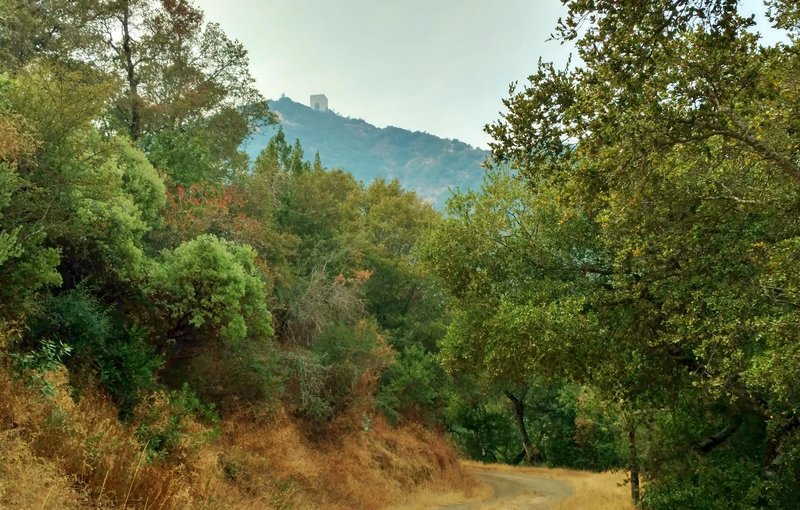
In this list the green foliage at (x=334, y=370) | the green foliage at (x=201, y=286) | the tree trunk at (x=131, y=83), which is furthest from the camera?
the tree trunk at (x=131, y=83)

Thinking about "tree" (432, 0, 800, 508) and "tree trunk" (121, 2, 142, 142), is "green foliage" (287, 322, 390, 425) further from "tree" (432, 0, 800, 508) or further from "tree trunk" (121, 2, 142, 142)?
"tree trunk" (121, 2, 142, 142)

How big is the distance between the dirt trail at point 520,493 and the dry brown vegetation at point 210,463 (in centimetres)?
195

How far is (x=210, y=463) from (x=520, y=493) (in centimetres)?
1641

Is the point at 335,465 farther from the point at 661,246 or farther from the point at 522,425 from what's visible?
the point at 522,425

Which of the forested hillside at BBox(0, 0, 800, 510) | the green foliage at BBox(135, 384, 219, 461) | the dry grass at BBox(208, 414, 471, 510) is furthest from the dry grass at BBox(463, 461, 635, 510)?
the green foliage at BBox(135, 384, 219, 461)

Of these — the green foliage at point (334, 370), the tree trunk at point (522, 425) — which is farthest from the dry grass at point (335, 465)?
the tree trunk at point (522, 425)

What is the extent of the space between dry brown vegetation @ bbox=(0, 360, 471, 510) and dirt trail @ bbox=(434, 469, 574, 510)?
6.40 feet

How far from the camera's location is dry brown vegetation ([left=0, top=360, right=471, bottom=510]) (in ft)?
19.7

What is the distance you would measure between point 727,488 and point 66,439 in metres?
11.8

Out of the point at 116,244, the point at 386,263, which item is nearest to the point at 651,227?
the point at 116,244

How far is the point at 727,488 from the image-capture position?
10906 mm

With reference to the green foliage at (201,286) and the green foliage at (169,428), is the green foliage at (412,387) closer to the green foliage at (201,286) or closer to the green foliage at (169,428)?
the green foliage at (169,428)

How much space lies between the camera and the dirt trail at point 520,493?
62.4 ft

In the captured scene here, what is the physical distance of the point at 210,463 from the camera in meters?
10.7
